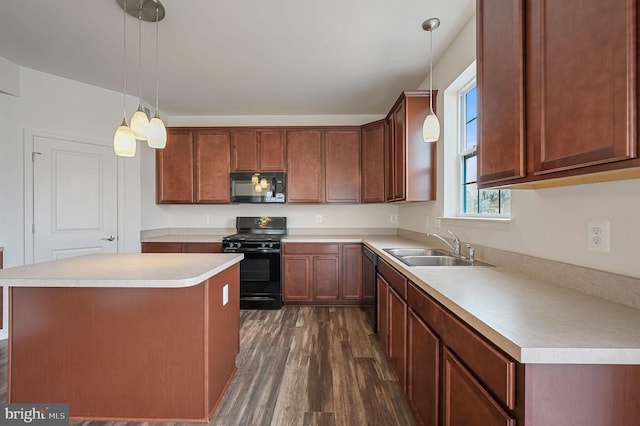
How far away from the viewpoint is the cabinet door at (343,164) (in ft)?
12.5

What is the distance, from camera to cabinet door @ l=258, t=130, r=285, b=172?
383cm

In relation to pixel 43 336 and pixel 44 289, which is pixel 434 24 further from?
pixel 43 336

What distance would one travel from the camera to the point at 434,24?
2090 millimetres

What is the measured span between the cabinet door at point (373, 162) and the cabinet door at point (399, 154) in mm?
463

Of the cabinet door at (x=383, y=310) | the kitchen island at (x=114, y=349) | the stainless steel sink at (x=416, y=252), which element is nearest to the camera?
the kitchen island at (x=114, y=349)

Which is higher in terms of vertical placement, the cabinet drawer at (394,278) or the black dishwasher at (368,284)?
the cabinet drawer at (394,278)

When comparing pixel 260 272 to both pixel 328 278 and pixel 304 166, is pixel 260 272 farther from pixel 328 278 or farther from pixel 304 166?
pixel 304 166

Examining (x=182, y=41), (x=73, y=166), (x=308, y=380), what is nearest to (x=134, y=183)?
(x=73, y=166)

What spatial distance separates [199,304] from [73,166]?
2699 millimetres

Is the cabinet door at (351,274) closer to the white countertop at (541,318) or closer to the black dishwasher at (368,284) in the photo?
the black dishwasher at (368,284)

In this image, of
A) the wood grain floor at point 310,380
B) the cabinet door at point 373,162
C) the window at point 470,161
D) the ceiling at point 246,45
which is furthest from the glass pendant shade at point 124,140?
the cabinet door at point 373,162

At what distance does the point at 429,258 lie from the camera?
2186 mm

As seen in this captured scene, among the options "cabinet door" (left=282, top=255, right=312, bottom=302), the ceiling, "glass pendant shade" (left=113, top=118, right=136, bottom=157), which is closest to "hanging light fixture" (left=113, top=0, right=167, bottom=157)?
"glass pendant shade" (left=113, top=118, right=136, bottom=157)

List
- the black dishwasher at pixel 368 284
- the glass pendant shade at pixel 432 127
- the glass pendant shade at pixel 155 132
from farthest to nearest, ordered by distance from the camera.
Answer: the black dishwasher at pixel 368 284, the glass pendant shade at pixel 432 127, the glass pendant shade at pixel 155 132
